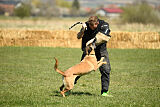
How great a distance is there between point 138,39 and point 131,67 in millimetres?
10001

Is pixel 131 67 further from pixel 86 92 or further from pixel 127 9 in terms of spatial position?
pixel 127 9

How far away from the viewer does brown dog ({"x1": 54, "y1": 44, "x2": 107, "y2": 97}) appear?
7.88m

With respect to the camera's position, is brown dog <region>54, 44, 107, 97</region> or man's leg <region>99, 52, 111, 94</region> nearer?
brown dog <region>54, 44, 107, 97</region>

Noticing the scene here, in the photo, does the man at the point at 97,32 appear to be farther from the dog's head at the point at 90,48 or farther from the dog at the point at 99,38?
the dog's head at the point at 90,48

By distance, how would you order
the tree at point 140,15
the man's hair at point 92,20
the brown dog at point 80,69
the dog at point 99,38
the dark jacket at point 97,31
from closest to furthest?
the brown dog at point 80,69 → the man's hair at point 92,20 → the dog at point 99,38 → the dark jacket at point 97,31 → the tree at point 140,15

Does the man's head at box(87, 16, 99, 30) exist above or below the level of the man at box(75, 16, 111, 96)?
above

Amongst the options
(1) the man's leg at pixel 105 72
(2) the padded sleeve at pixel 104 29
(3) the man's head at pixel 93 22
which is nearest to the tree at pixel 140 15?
(1) the man's leg at pixel 105 72

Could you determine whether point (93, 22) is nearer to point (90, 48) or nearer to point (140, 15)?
point (90, 48)

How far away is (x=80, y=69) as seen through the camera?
801 centimetres

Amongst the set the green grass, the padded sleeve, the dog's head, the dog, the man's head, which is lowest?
the green grass

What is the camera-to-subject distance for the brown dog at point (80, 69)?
310 inches

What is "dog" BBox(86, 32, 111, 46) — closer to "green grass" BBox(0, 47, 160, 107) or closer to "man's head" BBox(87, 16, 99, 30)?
"man's head" BBox(87, 16, 99, 30)

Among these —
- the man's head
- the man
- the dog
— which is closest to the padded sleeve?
the man

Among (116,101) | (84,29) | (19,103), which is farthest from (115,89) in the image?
(19,103)
